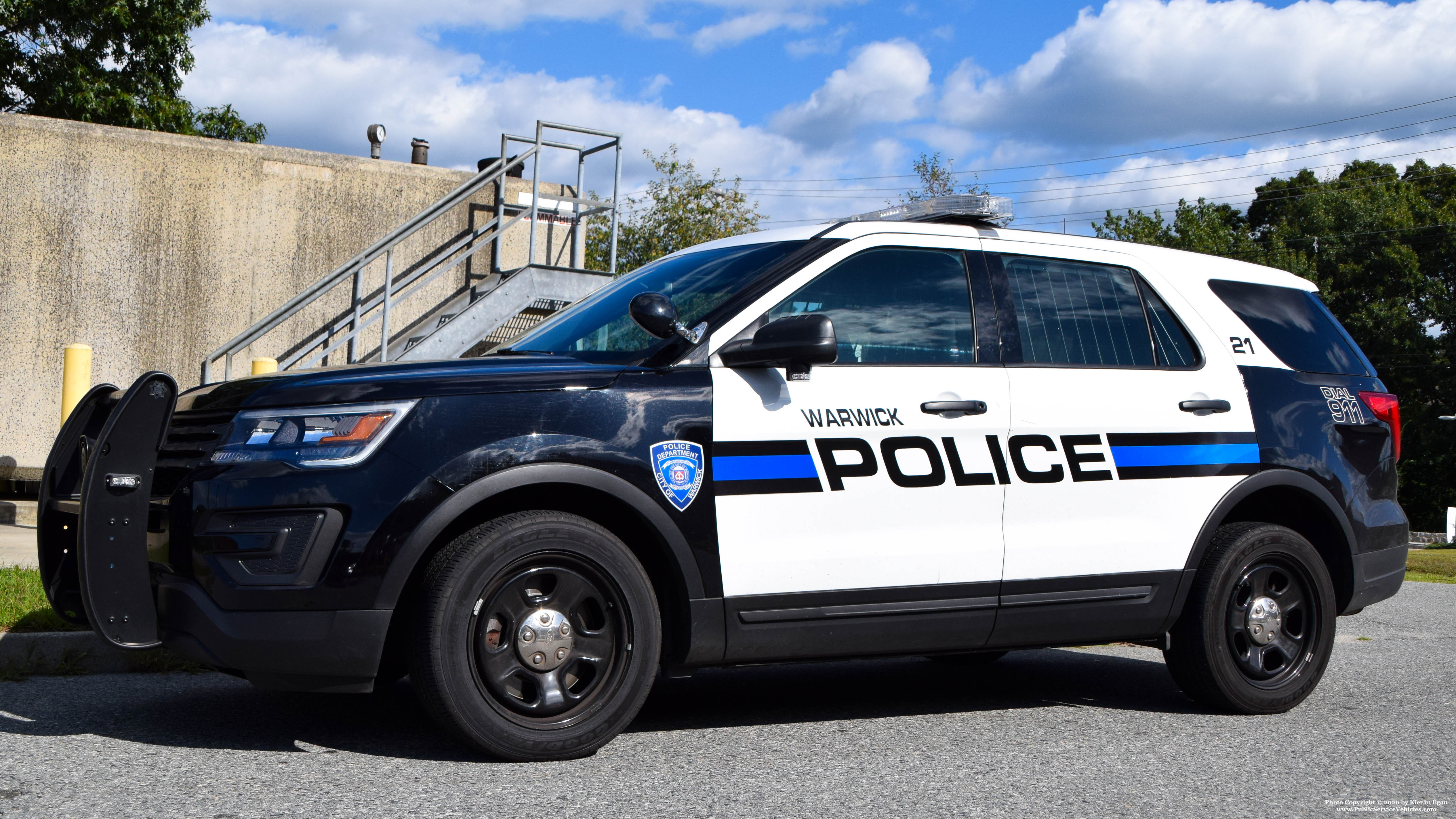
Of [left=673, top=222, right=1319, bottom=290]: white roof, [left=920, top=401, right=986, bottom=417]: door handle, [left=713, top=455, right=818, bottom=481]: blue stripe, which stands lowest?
[left=713, top=455, right=818, bottom=481]: blue stripe

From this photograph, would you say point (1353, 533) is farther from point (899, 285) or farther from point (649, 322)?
point (649, 322)

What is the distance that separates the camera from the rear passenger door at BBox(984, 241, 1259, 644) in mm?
4973

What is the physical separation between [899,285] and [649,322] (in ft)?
3.67

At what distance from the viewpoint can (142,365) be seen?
1316 centimetres

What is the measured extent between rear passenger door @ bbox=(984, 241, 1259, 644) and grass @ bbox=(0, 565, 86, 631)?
3.92 m

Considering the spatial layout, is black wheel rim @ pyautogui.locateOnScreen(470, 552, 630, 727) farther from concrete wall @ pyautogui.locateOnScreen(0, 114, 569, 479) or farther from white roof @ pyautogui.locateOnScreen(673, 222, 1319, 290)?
concrete wall @ pyautogui.locateOnScreen(0, 114, 569, 479)

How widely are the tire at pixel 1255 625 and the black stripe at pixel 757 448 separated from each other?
1985 mm

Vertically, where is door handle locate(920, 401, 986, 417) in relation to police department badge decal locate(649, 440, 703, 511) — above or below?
above

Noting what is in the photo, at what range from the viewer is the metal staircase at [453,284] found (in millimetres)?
12406

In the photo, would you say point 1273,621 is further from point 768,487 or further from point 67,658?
point 67,658

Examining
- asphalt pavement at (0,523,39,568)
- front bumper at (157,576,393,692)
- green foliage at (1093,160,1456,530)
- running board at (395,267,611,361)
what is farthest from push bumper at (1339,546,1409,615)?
green foliage at (1093,160,1456,530)

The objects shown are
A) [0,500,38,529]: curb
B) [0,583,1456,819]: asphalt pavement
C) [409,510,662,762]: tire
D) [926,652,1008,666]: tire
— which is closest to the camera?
[0,583,1456,819]: asphalt pavement

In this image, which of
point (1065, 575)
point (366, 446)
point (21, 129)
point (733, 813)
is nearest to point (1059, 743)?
point (1065, 575)

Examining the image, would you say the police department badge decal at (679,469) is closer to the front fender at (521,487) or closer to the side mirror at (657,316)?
the front fender at (521,487)
